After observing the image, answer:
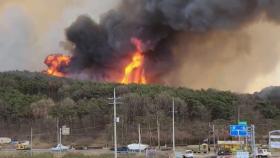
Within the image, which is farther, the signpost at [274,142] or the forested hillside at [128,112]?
the forested hillside at [128,112]

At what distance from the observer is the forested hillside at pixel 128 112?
11312 centimetres

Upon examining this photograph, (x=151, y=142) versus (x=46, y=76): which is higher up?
(x=46, y=76)

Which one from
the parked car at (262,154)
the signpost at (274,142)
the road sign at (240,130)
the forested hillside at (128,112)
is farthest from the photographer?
the forested hillside at (128,112)

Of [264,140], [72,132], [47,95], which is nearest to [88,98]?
[47,95]

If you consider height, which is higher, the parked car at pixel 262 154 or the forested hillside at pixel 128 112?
the forested hillside at pixel 128 112

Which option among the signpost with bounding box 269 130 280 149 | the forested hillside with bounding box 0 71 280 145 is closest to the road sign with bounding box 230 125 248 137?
the signpost with bounding box 269 130 280 149

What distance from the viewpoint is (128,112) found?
12256 cm

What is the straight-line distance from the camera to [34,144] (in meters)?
103

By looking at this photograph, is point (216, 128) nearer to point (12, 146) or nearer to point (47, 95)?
point (12, 146)

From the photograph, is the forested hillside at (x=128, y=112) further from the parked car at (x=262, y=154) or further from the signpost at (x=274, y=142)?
the signpost at (x=274, y=142)

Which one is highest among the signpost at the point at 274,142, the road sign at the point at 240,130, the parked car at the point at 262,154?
the road sign at the point at 240,130

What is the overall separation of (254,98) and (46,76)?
6488cm

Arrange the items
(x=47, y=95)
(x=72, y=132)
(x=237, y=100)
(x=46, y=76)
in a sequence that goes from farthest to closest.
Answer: (x=46, y=76) → (x=47, y=95) → (x=237, y=100) → (x=72, y=132)

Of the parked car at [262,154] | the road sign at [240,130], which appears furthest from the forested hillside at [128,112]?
the road sign at [240,130]
